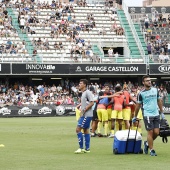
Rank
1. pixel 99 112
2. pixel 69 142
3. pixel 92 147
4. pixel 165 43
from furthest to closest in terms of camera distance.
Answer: pixel 165 43
pixel 99 112
pixel 69 142
pixel 92 147

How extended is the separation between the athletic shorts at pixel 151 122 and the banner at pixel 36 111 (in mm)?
29519

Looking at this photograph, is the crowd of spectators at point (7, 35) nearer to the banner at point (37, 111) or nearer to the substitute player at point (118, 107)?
the banner at point (37, 111)

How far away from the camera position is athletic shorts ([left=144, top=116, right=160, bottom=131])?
56.1 ft

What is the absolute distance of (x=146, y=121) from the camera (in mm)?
17156

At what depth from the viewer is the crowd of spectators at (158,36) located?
189 feet

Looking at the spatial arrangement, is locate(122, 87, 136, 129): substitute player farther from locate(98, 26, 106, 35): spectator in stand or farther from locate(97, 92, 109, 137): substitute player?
locate(98, 26, 106, 35): spectator in stand

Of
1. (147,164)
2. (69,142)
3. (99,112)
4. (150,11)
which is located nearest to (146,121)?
(147,164)

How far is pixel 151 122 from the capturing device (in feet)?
56.2

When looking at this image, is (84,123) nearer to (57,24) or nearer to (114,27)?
(57,24)

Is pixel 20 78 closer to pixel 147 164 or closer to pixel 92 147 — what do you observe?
pixel 92 147

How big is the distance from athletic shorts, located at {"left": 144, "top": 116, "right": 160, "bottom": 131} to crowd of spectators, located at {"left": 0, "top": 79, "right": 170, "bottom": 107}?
101 ft

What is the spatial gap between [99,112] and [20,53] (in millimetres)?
30172

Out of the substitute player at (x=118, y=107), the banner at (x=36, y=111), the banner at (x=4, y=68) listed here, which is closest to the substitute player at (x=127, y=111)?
the substitute player at (x=118, y=107)

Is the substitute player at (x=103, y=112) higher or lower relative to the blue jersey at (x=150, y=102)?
lower
